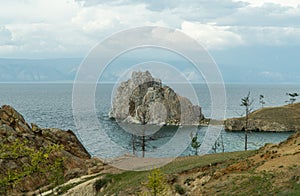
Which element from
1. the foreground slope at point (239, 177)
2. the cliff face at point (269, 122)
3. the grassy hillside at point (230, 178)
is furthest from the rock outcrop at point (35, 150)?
the cliff face at point (269, 122)

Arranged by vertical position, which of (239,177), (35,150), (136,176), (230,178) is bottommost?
(136,176)

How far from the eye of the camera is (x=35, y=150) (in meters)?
65.4

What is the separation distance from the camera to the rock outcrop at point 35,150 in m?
60.4

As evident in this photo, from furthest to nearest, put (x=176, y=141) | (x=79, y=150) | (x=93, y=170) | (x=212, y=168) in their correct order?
(x=176, y=141)
(x=79, y=150)
(x=93, y=170)
(x=212, y=168)

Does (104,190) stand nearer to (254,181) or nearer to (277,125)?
(254,181)

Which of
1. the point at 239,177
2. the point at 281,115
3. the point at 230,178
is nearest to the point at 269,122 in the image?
the point at 281,115

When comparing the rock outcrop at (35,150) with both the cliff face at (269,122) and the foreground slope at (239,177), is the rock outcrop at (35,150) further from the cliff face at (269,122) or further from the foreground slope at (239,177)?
the cliff face at (269,122)

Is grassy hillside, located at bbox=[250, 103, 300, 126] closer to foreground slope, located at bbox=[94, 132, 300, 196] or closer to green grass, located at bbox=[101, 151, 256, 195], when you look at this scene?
green grass, located at bbox=[101, 151, 256, 195]

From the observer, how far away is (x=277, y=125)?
176625 millimetres

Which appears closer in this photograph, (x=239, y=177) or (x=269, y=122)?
(x=239, y=177)

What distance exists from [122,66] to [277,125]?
152 meters

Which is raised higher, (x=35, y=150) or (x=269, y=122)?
(x=35, y=150)

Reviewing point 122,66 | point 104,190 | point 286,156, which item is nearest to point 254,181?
point 286,156

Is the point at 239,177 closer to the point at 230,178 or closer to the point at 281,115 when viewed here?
the point at 230,178
